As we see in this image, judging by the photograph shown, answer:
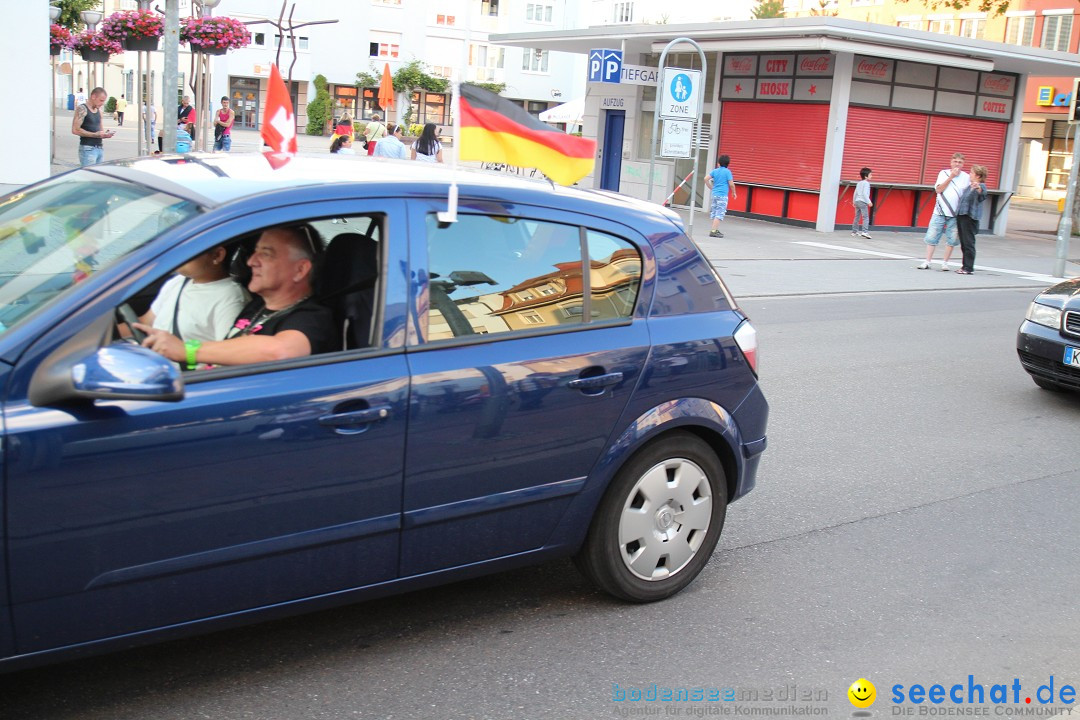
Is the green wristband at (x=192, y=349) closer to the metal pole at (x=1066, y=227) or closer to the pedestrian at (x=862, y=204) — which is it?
the metal pole at (x=1066, y=227)

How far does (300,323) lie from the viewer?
3564 mm

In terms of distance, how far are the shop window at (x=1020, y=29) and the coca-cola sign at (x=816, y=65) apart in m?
28.6

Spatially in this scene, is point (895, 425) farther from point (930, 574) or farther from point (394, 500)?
point (394, 500)

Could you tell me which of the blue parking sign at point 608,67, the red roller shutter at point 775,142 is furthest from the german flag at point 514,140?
the red roller shutter at point 775,142

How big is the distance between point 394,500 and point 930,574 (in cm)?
268

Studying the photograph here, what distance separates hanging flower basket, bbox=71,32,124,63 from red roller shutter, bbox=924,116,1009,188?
17.1m

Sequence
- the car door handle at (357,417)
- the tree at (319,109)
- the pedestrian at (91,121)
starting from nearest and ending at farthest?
the car door handle at (357,417), the pedestrian at (91,121), the tree at (319,109)

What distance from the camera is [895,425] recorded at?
7.72m

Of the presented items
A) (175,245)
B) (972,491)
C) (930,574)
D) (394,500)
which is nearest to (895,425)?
(972,491)

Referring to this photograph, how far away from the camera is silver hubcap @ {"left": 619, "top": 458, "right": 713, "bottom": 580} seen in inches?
165

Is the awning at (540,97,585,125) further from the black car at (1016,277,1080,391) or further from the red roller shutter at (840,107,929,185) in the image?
the black car at (1016,277,1080,391)

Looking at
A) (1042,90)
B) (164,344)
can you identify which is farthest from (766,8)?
(164,344)

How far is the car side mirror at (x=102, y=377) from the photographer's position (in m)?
2.77

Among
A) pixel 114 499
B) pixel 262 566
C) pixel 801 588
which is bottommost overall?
pixel 801 588
